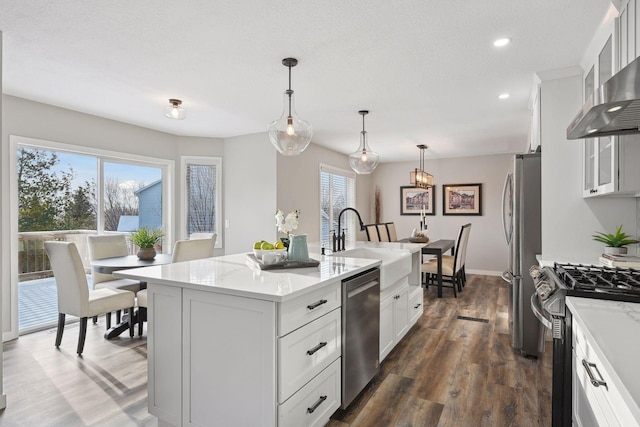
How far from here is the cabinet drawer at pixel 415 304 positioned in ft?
11.0

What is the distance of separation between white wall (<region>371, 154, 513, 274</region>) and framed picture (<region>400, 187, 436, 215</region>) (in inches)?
4.2

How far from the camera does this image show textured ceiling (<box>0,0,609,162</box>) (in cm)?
201

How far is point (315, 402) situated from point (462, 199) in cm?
623

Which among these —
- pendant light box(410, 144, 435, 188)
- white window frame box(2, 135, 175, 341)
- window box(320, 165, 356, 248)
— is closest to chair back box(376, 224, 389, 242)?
window box(320, 165, 356, 248)

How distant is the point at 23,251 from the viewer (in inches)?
142

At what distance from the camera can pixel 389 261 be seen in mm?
2684

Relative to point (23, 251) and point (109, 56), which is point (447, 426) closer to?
point (109, 56)

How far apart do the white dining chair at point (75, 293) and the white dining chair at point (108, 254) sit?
1.27 feet

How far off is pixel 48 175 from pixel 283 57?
10.3 ft

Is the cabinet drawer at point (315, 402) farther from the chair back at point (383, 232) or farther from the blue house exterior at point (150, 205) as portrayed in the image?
the chair back at point (383, 232)

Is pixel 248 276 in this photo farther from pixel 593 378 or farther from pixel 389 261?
pixel 593 378

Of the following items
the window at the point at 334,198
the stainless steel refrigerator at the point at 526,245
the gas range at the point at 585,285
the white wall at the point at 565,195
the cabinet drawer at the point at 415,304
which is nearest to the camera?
the gas range at the point at 585,285

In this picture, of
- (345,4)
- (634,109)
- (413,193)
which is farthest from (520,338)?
(413,193)

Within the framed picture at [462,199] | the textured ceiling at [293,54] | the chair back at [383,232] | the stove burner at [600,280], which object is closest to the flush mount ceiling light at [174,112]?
the textured ceiling at [293,54]
